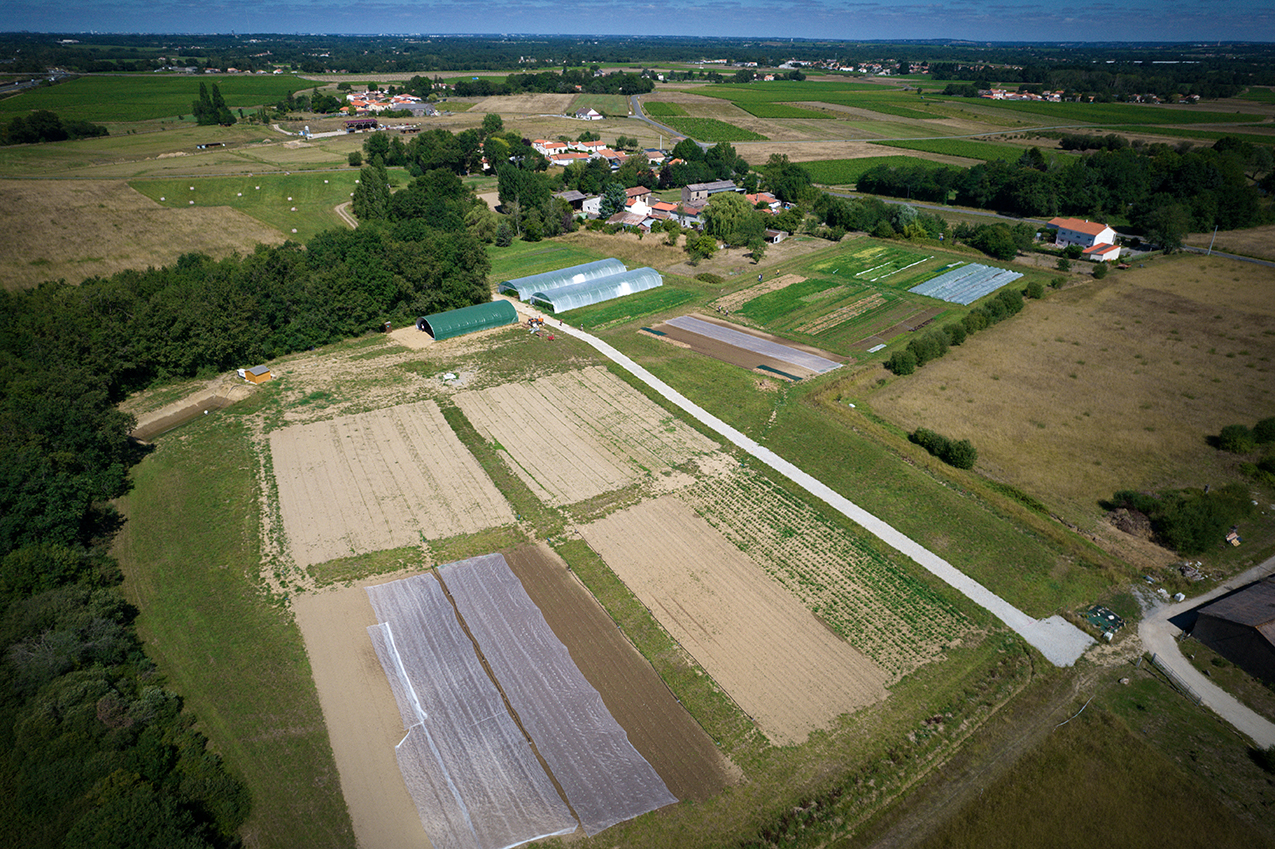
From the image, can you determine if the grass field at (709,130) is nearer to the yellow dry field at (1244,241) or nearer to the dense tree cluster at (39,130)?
the yellow dry field at (1244,241)

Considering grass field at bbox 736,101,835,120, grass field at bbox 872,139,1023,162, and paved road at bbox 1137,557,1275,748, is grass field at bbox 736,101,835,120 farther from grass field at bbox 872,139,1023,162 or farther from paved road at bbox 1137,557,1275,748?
paved road at bbox 1137,557,1275,748

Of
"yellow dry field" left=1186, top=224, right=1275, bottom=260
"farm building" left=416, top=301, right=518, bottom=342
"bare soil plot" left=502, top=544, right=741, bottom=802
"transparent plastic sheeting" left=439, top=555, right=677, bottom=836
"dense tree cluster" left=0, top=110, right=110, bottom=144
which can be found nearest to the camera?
"transparent plastic sheeting" left=439, top=555, right=677, bottom=836

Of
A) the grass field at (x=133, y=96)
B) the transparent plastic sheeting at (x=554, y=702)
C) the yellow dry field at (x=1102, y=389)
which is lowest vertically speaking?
the yellow dry field at (x=1102, y=389)

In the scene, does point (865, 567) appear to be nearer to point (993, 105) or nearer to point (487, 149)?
point (487, 149)

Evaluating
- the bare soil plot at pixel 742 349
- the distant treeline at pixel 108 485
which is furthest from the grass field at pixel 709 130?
the distant treeline at pixel 108 485

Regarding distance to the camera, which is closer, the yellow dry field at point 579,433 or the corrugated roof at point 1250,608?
the corrugated roof at point 1250,608

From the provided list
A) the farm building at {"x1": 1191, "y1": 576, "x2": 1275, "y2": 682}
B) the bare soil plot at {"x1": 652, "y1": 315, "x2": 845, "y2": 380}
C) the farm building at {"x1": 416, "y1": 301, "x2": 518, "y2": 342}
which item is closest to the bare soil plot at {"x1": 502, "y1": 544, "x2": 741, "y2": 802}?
the farm building at {"x1": 1191, "y1": 576, "x2": 1275, "y2": 682}

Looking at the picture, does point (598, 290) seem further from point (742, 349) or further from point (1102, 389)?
point (1102, 389)
